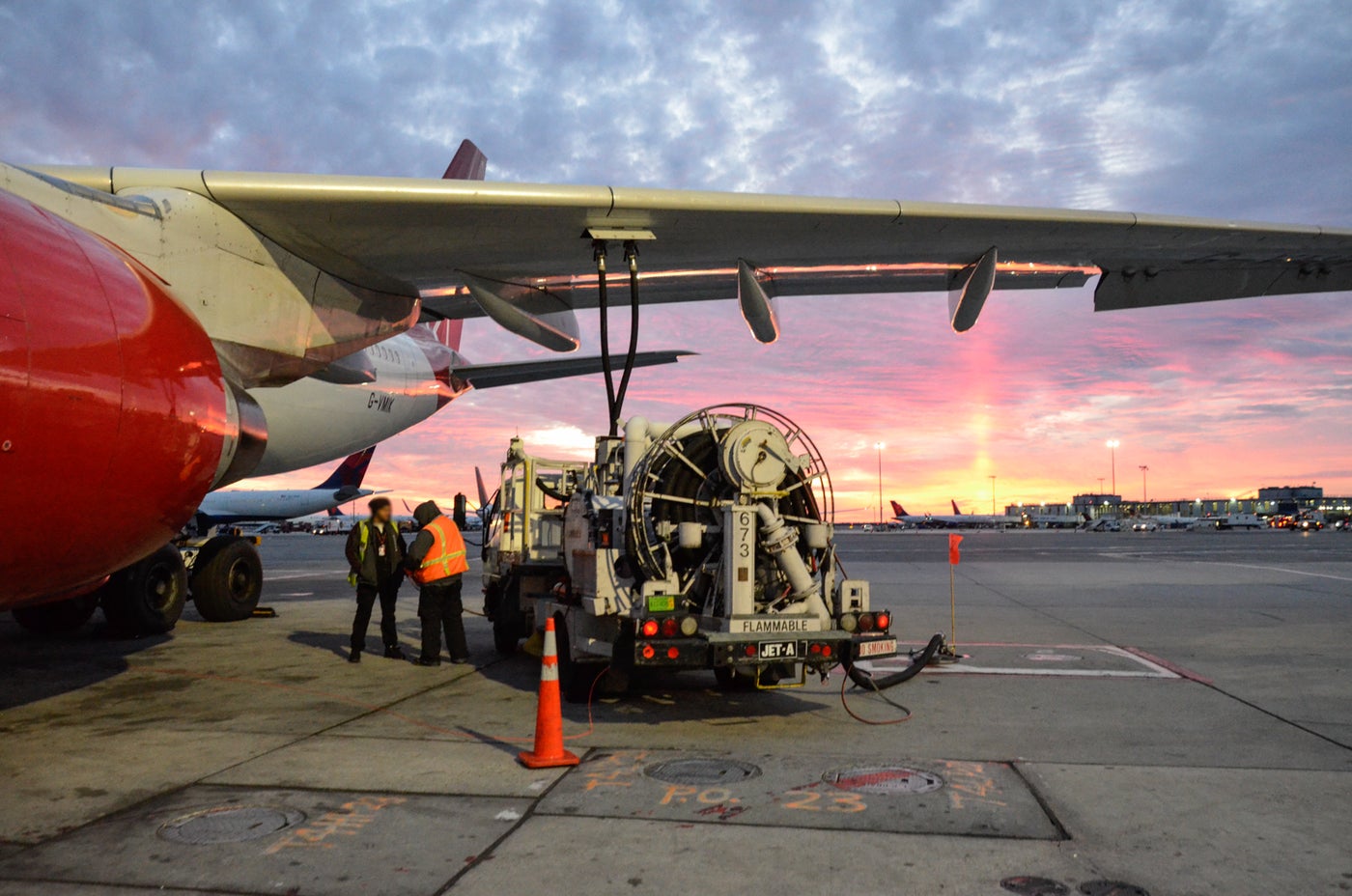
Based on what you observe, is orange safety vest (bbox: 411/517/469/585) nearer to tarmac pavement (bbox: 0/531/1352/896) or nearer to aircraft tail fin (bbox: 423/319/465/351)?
tarmac pavement (bbox: 0/531/1352/896)

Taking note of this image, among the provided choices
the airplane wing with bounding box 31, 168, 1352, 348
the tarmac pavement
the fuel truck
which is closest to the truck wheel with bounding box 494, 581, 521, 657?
the tarmac pavement

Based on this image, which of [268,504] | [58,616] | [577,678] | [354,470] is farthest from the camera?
[268,504]

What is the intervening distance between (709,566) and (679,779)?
186cm

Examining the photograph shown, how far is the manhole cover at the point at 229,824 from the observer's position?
4121 mm

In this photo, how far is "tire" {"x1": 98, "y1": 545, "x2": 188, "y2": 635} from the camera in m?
11.2

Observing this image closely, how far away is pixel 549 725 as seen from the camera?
17.7ft

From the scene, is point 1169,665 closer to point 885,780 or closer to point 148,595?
point 885,780

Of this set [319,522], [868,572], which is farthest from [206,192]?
[319,522]

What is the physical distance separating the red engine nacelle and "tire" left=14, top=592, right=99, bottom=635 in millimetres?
7949

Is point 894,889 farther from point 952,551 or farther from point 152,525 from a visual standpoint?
point 952,551

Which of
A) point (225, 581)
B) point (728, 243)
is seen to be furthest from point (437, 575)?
point (225, 581)

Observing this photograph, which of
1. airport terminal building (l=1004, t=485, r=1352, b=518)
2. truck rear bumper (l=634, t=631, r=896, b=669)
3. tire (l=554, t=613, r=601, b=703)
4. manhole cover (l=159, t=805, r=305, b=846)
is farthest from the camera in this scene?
airport terminal building (l=1004, t=485, r=1352, b=518)

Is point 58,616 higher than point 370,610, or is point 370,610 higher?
point 370,610

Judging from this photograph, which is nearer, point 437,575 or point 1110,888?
point 1110,888
